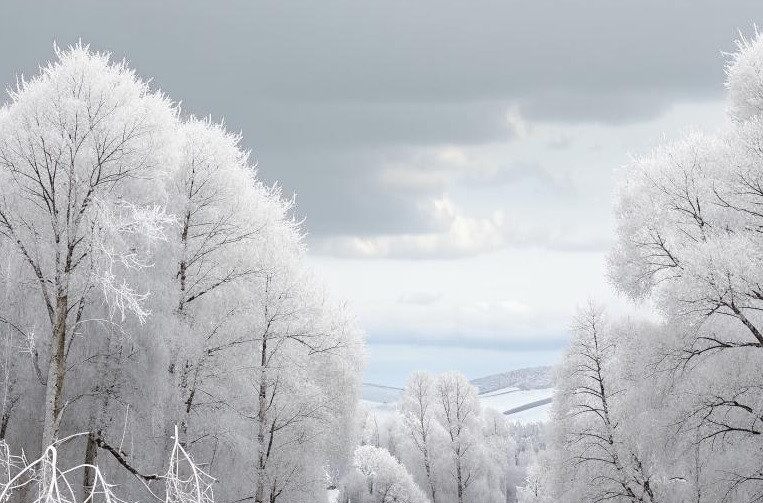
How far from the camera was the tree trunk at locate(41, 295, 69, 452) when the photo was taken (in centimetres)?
1490

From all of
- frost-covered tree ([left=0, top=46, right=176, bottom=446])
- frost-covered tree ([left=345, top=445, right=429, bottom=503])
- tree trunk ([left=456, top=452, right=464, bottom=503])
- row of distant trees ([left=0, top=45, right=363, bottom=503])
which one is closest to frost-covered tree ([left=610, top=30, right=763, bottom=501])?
row of distant trees ([left=0, top=45, right=363, bottom=503])

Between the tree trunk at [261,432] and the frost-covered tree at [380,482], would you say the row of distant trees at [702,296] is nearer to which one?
the tree trunk at [261,432]

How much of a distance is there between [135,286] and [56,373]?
3193 mm

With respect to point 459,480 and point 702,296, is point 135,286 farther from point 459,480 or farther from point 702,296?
point 459,480

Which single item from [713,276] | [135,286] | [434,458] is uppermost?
[135,286]

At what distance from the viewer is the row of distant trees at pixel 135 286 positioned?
16.1 metres

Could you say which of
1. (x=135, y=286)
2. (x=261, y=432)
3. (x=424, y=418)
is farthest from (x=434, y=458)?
(x=135, y=286)

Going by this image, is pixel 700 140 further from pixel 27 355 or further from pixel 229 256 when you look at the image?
pixel 27 355

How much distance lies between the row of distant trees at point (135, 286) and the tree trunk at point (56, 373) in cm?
3

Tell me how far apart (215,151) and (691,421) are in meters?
14.3

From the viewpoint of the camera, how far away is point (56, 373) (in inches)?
597

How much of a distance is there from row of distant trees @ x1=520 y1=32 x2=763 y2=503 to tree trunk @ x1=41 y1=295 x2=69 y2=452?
43.0 ft

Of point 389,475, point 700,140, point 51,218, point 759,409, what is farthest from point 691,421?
point 389,475

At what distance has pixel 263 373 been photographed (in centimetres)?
2288
